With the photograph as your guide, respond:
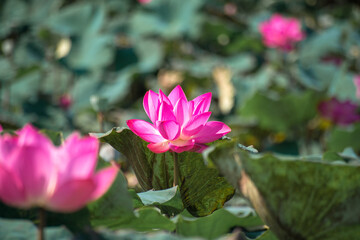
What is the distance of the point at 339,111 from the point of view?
1.74 m

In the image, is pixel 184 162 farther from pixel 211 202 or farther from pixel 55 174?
pixel 55 174

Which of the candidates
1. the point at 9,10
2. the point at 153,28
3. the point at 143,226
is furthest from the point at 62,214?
the point at 153,28

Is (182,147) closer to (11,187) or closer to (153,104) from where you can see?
(153,104)

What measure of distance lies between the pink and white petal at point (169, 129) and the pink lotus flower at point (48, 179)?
0.54 feet

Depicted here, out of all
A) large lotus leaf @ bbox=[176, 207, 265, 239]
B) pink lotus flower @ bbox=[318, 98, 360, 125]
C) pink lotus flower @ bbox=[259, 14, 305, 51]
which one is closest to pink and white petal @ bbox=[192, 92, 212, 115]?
large lotus leaf @ bbox=[176, 207, 265, 239]

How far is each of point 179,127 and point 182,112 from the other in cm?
2

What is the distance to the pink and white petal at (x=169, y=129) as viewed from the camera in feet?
1.59

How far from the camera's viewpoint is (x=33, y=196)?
1.03 ft

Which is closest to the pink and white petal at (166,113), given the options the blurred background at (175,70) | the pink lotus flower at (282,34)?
the blurred background at (175,70)

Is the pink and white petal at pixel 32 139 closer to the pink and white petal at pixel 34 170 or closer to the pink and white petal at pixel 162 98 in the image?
the pink and white petal at pixel 34 170

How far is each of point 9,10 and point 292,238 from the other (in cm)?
204

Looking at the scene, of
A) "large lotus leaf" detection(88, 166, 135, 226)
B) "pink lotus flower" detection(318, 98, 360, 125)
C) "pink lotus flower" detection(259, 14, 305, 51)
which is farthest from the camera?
"pink lotus flower" detection(259, 14, 305, 51)

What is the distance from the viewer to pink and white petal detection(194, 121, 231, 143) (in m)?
0.50

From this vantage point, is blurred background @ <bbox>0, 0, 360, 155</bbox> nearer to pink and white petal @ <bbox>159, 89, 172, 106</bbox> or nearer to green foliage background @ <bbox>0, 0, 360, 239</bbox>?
green foliage background @ <bbox>0, 0, 360, 239</bbox>
